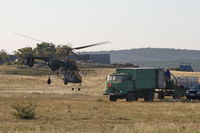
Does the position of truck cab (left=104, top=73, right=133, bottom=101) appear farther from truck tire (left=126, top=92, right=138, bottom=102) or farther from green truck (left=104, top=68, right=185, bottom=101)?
truck tire (left=126, top=92, right=138, bottom=102)

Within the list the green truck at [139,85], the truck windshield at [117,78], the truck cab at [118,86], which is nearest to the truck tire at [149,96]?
the green truck at [139,85]

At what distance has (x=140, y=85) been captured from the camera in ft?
160

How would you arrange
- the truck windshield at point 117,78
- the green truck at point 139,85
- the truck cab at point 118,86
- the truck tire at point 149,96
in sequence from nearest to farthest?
1. the truck cab at point 118,86
2. the green truck at point 139,85
3. the truck windshield at point 117,78
4. the truck tire at point 149,96

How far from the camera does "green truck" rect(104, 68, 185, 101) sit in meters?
47.5

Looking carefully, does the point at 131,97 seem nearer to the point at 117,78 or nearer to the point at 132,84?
the point at 132,84

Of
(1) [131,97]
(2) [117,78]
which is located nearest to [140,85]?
(1) [131,97]

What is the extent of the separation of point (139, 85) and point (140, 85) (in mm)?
157

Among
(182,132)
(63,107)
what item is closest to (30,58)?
(63,107)

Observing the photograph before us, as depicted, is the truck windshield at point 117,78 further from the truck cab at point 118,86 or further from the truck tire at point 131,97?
the truck tire at point 131,97

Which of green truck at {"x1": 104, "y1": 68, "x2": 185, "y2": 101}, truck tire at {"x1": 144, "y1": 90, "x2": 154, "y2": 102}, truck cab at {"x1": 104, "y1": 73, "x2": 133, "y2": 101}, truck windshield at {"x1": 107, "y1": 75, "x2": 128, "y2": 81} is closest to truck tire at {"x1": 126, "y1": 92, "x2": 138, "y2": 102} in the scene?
green truck at {"x1": 104, "y1": 68, "x2": 185, "y2": 101}

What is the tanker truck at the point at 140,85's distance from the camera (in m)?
47.5

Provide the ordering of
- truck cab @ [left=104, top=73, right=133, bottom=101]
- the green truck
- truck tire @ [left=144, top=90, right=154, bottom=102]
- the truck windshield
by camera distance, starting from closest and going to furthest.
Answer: truck cab @ [left=104, top=73, right=133, bottom=101]
the green truck
the truck windshield
truck tire @ [left=144, top=90, right=154, bottom=102]

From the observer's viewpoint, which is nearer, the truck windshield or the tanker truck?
the tanker truck

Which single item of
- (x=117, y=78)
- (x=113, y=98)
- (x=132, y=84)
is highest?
(x=117, y=78)
